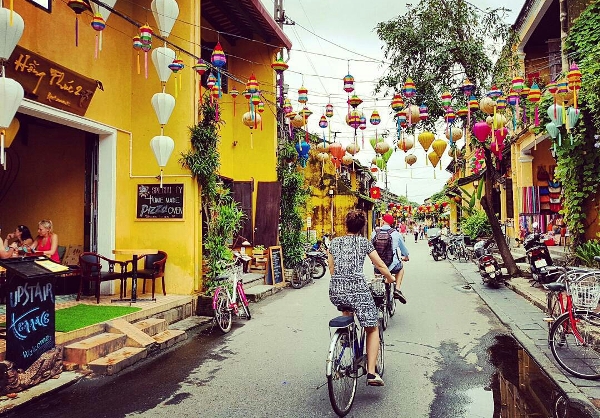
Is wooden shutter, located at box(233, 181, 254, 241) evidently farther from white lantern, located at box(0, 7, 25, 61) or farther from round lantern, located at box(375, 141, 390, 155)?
white lantern, located at box(0, 7, 25, 61)

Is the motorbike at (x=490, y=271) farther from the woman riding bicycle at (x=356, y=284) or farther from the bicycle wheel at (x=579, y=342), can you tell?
the woman riding bicycle at (x=356, y=284)

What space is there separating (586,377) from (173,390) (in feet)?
14.6

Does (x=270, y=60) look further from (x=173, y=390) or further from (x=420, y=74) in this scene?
(x=173, y=390)

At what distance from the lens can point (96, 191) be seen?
9086mm

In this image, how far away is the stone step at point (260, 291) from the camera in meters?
11.0

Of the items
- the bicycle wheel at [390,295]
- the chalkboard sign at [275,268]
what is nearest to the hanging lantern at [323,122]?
the chalkboard sign at [275,268]

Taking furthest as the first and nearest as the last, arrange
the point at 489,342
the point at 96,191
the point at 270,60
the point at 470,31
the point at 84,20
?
the point at 270,60, the point at 470,31, the point at 96,191, the point at 84,20, the point at 489,342

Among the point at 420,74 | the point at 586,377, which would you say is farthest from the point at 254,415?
the point at 420,74

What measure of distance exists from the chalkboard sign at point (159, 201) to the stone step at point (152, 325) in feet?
7.57

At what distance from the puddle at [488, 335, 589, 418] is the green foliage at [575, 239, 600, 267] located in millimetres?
4583

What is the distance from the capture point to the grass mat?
6443 mm

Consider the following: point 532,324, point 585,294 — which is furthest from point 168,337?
point 532,324

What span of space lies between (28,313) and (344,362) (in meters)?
3.45

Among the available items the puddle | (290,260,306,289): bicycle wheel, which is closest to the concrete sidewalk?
the puddle
